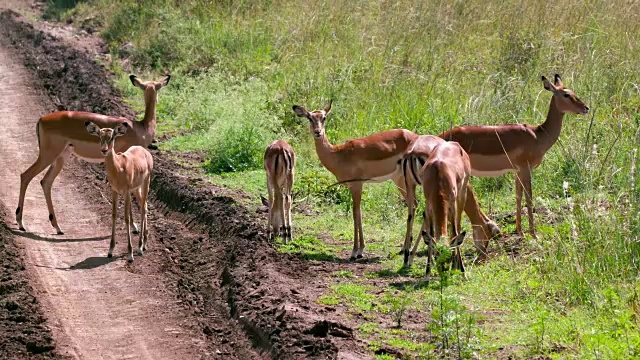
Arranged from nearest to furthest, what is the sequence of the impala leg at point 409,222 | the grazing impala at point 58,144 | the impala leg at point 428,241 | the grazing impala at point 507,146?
the impala leg at point 428,241 → the impala leg at point 409,222 → the grazing impala at point 507,146 → the grazing impala at point 58,144

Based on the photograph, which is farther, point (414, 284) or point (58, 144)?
point (58, 144)

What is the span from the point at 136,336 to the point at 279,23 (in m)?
13.4

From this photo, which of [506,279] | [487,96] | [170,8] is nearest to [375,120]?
[487,96]

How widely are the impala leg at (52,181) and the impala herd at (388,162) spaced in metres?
0.02

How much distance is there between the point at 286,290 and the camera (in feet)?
29.4

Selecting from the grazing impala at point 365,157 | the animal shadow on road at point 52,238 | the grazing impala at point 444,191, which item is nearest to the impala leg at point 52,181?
the animal shadow on road at point 52,238

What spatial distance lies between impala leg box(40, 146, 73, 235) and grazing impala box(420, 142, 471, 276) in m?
4.71

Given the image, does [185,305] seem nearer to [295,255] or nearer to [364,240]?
[295,255]

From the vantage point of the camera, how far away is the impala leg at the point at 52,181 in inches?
465

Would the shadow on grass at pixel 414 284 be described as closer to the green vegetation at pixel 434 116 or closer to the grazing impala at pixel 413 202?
the green vegetation at pixel 434 116

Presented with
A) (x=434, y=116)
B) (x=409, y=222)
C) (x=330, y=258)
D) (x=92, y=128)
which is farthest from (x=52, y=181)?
(x=434, y=116)

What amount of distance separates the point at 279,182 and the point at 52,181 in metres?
3.22

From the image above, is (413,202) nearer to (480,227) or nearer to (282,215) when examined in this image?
(480,227)

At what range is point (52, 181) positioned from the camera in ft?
40.6
